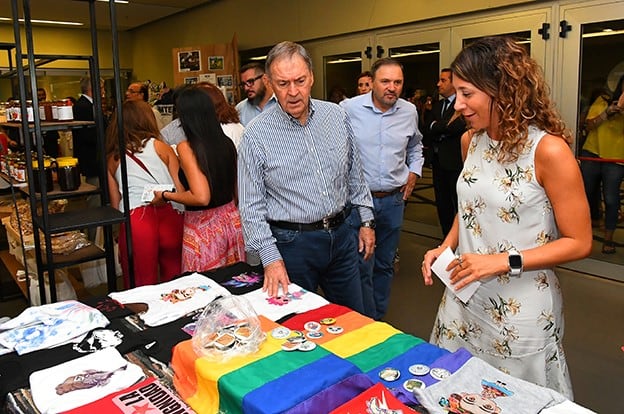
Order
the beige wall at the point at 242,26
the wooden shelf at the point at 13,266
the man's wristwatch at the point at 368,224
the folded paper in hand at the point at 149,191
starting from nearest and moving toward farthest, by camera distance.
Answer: the man's wristwatch at the point at 368,224, the folded paper in hand at the point at 149,191, the wooden shelf at the point at 13,266, the beige wall at the point at 242,26

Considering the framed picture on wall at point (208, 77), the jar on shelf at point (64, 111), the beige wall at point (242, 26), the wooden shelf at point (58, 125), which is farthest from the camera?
the framed picture on wall at point (208, 77)

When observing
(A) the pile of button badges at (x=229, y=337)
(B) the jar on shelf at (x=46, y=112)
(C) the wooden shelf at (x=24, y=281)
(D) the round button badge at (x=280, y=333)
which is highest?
(B) the jar on shelf at (x=46, y=112)

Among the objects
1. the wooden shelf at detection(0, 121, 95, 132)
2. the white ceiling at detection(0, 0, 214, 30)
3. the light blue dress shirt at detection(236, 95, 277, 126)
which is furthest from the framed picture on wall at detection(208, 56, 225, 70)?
the wooden shelf at detection(0, 121, 95, 132)

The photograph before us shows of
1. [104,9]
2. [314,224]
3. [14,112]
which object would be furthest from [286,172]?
[104,9]

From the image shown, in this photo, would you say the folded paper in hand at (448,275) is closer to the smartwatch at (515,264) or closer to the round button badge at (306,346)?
the smartwatch at (515,264)

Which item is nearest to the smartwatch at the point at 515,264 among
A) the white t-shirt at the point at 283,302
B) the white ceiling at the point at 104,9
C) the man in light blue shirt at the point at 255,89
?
the white t-shirt at the point at 283,302

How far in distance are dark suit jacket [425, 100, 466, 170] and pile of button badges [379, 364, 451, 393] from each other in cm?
387

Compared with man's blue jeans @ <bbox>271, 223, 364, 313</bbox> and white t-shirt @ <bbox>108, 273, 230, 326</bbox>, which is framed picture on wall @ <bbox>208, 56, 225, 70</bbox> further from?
white t-shirt @ <bbox>108, 273, 230, 326</bbox>

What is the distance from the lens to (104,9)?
9.41m

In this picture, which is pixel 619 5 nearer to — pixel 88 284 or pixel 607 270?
pixel 607 270

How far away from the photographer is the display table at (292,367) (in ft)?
3.56

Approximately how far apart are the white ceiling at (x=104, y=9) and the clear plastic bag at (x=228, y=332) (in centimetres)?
800

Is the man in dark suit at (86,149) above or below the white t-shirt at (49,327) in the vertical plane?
above

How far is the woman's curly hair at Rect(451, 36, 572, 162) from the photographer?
152cm
